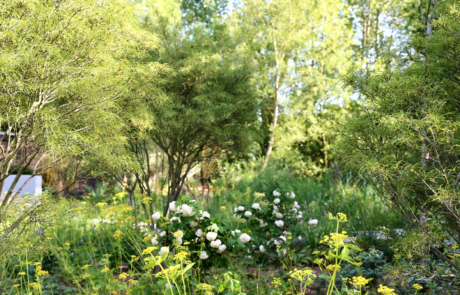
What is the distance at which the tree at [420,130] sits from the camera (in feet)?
8.20

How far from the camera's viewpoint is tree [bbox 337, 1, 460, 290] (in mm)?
2498

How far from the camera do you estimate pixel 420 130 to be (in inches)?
101

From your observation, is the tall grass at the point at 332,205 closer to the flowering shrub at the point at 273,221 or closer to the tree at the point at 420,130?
the flowering shrub at the point at 273,221

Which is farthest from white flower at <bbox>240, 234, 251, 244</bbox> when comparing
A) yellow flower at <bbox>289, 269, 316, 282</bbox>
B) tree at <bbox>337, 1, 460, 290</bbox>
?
tree at <bbox>337, 1, 460, 290</bbox>

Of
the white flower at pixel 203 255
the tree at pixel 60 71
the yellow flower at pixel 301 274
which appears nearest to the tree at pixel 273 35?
the tree at pixel 60 71

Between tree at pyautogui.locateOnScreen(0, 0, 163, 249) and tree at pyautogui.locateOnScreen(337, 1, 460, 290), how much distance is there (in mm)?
2192

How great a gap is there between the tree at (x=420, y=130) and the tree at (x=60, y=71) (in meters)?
2.19

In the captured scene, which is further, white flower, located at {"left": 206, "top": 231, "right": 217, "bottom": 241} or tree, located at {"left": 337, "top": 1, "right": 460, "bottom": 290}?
white flower, located at {"left": 206, "top": 231, "right": 217, "bottom": 241}

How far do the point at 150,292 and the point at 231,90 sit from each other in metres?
3.47

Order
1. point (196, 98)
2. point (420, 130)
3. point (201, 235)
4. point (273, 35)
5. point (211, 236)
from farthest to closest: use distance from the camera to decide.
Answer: point (273, 35)
point (196, 98)
point (201, 235)
point (211, 236)
point (420, 130)

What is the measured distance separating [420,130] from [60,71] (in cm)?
280

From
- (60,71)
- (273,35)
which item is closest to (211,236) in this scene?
(60,71)

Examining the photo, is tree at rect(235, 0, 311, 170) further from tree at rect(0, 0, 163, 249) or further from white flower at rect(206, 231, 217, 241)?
white flower at rect(206, 231, 217, 241)

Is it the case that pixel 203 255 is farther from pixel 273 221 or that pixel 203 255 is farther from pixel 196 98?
pixel 196 98
